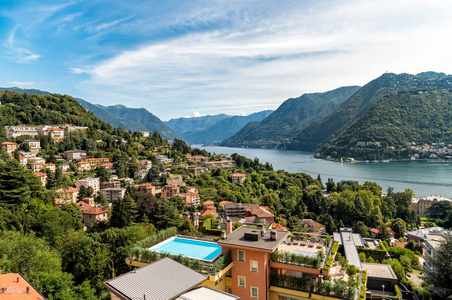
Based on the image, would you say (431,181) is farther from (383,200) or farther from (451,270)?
(451,270)

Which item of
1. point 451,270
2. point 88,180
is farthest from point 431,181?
point 88,180

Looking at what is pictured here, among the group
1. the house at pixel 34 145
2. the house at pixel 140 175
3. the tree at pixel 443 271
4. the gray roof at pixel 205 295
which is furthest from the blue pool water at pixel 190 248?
the house at pixel 34 145

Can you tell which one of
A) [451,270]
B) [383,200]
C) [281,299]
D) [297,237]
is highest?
[297,237]

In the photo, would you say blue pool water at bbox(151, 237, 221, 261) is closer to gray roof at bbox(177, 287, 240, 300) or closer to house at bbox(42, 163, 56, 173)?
gray roof at bbox(177, 287, 240, 300)

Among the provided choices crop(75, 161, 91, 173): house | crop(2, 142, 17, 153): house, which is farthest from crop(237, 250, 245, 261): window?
crop(2, 142, 17, 153): house

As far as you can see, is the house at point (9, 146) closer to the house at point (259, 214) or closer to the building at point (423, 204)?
the house at point (259, 214)

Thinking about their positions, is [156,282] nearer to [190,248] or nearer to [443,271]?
[190,248]

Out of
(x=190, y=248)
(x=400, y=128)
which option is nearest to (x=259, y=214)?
(x=190, y=248)
